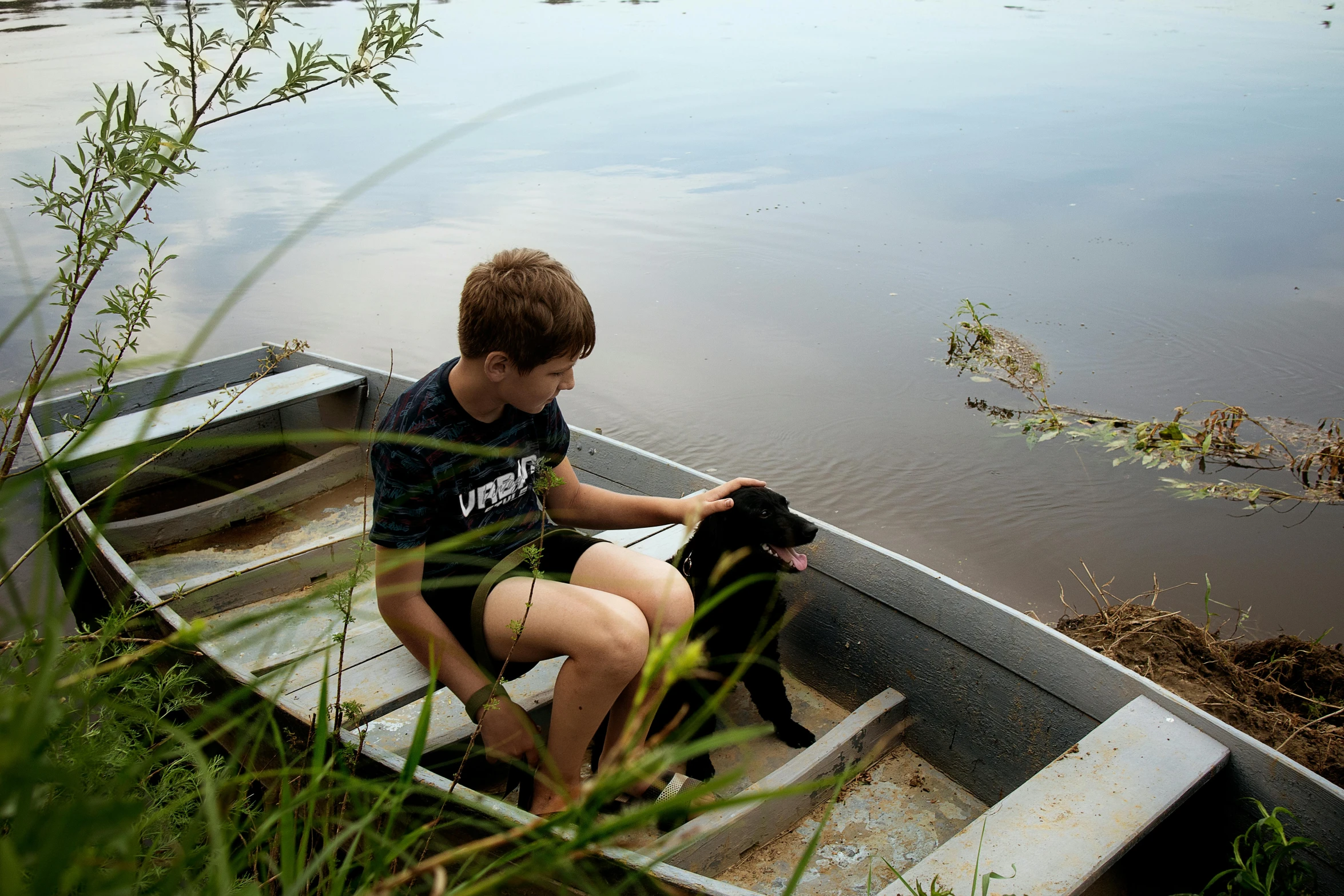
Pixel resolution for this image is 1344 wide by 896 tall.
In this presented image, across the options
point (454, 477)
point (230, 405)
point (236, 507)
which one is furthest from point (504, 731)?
point (236, 507)

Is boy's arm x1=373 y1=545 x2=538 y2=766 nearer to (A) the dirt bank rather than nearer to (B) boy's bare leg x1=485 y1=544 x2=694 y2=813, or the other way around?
(B) boy's bare leg x1=485 y1=544 x2=694 y2=813

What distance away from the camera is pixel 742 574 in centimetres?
271

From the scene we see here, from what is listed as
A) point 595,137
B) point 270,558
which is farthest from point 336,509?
point 595,137

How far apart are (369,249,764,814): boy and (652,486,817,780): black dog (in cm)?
29

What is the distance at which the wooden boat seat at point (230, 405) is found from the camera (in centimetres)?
368

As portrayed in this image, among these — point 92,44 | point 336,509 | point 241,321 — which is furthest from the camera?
point 92,44

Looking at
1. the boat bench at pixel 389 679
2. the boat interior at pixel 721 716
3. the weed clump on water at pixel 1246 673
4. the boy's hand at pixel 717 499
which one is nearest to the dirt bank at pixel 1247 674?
the weed clump on water at pixel 1246 673

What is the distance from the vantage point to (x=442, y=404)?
2213mm

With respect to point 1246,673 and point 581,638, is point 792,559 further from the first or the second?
point 1246,673

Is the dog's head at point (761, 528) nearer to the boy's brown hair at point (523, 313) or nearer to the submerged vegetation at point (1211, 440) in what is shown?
the boy's brown hair at point (523, 313)

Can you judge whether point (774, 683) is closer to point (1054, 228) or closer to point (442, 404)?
point (442, 404)

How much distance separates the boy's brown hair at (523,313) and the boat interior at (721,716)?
47 cm

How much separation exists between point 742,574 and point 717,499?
0.23 m

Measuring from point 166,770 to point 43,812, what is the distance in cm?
78
